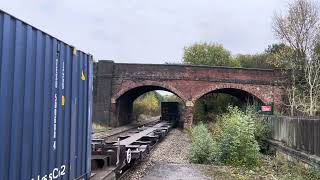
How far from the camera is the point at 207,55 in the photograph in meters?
65.2

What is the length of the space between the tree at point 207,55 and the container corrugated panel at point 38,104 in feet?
190

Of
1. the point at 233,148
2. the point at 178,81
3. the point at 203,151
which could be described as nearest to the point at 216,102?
the point at 178,81

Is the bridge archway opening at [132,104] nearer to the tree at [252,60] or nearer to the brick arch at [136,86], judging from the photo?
the brick arch at [136,86]

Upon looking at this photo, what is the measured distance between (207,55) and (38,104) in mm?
60623

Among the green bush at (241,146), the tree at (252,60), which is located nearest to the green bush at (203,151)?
the green bush at (241,146)

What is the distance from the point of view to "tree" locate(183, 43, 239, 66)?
213ft

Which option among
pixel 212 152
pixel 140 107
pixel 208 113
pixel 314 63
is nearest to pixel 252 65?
pixel 140 107

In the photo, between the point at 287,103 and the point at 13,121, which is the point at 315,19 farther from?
the point at 13,121

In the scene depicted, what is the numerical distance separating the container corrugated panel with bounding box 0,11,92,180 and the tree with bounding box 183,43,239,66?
57963 mm

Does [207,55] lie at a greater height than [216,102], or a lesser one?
greater

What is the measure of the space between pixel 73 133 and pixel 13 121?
6.88ft

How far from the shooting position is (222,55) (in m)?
65.6

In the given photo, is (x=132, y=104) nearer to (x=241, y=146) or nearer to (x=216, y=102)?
(x=216, y=102)

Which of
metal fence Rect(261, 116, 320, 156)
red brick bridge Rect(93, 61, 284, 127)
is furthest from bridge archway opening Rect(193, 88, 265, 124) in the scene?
metal fence Rect(261, 116, 320, 156)
